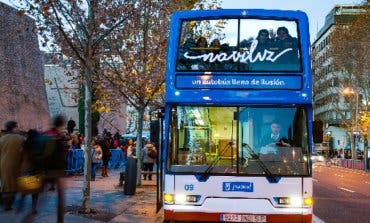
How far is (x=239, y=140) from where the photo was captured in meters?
11.0

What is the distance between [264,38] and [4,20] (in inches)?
963

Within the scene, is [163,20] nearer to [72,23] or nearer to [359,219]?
[72,23]

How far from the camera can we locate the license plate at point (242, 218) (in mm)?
10921

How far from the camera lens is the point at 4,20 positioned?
33188 mm

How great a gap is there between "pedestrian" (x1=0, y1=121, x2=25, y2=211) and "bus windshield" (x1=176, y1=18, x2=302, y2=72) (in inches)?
163

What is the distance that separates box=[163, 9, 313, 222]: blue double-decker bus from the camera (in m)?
10.9

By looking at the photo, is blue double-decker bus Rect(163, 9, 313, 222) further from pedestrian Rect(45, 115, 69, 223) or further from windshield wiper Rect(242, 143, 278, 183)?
pedestrian Rect(45, 115, 69, 223)

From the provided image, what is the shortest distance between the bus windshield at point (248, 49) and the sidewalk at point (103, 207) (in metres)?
3.29

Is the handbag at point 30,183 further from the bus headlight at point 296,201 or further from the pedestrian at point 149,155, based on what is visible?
the pedestrian at point 149,155

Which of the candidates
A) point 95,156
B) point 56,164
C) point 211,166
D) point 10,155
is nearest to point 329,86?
point 95,156

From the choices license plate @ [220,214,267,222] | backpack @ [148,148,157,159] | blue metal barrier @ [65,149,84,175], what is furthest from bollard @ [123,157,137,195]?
license plate @ [220,214,267,222]

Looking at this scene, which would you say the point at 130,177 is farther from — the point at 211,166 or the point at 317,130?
the point at 317,130

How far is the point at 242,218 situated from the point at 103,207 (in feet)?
20.5

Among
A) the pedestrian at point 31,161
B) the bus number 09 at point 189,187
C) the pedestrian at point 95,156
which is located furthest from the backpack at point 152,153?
the bus number 09 at point 189,187
